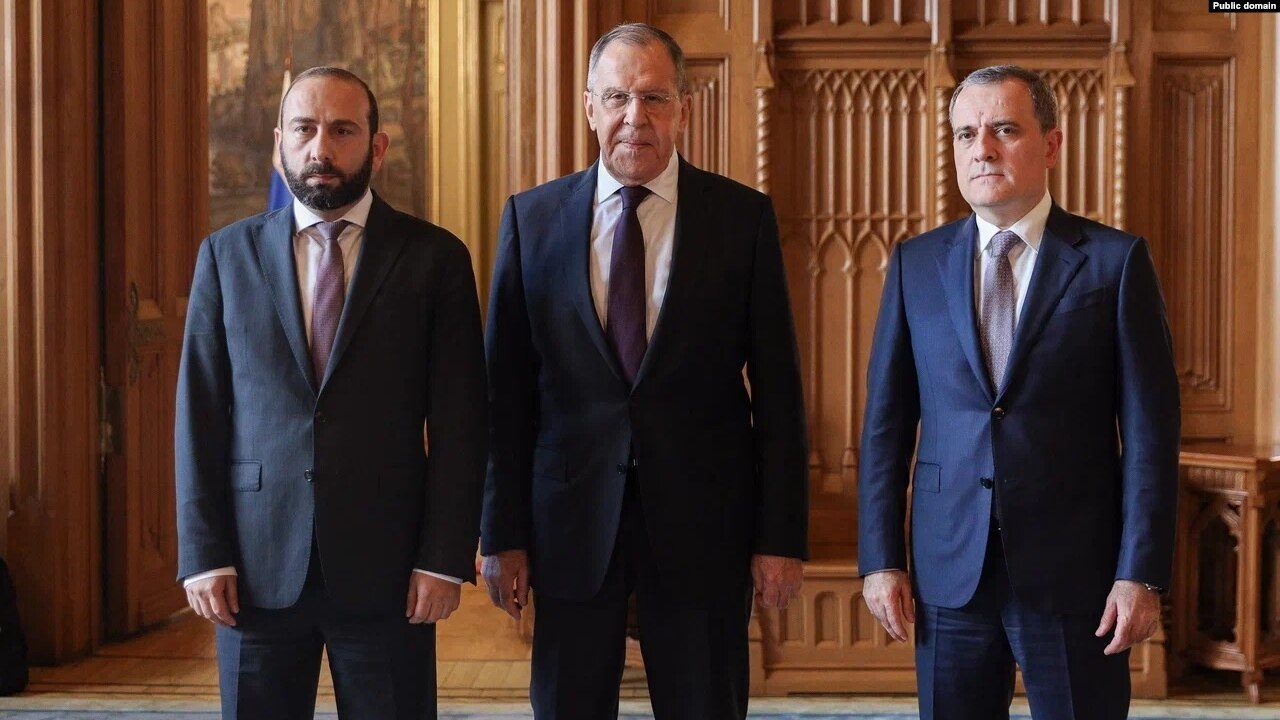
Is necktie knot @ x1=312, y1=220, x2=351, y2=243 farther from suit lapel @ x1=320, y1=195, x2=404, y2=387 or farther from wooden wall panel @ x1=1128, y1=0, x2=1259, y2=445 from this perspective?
wooden wall panel @ x1=1128, y1=0, x2=1259, y2=445

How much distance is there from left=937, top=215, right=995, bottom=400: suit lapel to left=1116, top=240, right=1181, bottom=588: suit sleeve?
0.79ft

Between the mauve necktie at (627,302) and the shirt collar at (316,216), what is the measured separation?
461 mm

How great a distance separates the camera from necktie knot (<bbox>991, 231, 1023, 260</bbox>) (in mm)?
2301

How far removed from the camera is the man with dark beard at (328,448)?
2268 mm

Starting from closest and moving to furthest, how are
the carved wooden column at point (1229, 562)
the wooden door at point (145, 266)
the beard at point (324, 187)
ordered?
1. the beard at point (324, 187)
2. the carved wooden column at point (1229, 562)
3. the wooden door at point (145, 266)

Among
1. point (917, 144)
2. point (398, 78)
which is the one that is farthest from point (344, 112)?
point (398, 78)

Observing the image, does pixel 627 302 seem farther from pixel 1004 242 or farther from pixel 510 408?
pixel 1004 242

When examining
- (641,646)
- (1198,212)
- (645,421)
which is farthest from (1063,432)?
(1198,212)

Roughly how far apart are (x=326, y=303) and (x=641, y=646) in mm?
836

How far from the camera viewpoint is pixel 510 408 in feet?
7.99

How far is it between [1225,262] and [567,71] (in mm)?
2425

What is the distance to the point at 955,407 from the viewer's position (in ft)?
7.54

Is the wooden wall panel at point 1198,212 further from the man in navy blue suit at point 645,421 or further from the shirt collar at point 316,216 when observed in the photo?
the shirt collar at point 316,216

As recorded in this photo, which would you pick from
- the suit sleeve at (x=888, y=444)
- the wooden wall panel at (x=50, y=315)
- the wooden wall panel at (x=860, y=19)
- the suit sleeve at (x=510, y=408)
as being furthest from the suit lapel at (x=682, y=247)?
the wooden wall panel at (x=50, y=315)
